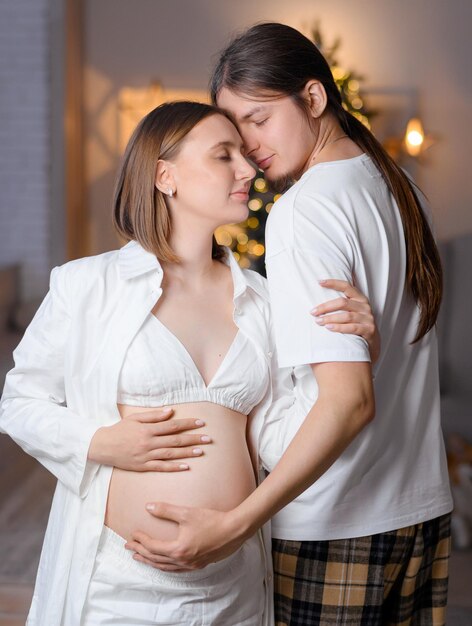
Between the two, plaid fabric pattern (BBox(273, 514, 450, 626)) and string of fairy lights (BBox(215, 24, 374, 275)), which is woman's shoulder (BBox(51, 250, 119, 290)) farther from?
string of fairy lights (BBox(215, 24, 374, 275))

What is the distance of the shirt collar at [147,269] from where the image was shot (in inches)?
65.8

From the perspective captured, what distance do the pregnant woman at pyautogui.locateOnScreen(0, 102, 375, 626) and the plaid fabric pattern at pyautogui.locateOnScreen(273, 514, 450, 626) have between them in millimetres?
45

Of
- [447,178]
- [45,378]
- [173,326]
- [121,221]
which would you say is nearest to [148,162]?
[121,221]

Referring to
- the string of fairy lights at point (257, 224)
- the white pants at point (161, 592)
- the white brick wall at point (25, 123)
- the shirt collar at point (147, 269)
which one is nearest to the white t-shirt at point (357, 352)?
the white pants at point (161, 592)

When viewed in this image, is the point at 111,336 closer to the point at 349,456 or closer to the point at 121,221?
the point at 121,221

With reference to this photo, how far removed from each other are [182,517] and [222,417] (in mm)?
241

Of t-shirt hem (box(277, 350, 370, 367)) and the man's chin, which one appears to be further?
the man's chin

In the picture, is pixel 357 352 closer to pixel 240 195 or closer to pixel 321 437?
pixel 321 437

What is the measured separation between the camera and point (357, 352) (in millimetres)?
1404

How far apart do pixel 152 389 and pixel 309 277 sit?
36 centimetres

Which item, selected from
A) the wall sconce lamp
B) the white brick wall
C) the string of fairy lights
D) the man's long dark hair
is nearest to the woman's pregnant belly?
the man's long dark hair

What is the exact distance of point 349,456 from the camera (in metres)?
1.57

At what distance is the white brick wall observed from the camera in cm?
627

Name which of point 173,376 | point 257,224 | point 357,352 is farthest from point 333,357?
point 257,224
